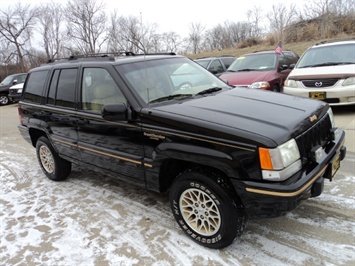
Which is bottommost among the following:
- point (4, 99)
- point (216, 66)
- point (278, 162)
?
point (4, 99)

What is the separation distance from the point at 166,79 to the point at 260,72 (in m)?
5.08

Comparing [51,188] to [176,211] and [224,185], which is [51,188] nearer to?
[176,211]

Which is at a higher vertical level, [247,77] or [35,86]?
[35,86]

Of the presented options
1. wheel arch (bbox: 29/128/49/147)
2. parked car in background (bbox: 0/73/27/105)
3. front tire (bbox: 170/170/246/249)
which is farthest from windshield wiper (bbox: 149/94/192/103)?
parked car in background (bbox: 0/73/27/105)

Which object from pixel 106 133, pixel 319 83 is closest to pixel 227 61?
pixel 319 83

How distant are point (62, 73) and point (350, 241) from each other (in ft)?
12.6

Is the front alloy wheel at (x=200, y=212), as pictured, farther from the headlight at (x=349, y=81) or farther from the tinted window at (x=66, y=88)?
the headlight at (x=349, y=81)

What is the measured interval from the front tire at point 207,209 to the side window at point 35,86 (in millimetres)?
2823

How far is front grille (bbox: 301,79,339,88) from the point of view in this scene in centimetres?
649

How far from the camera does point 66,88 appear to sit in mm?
4008

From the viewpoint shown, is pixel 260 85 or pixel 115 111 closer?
pixel 115 111

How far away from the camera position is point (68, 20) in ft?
112

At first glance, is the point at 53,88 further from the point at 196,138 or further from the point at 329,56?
the point at 329,56

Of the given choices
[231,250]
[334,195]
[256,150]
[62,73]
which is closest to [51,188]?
[62,73]
